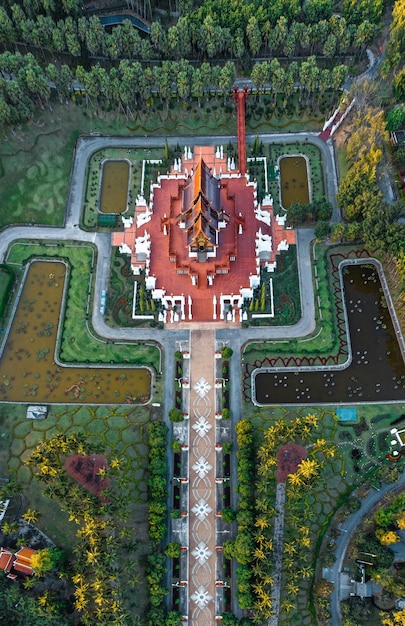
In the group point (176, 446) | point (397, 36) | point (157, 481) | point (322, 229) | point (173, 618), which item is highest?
point (397, 36)

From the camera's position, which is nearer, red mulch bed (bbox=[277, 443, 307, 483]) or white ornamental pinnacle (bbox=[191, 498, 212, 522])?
white ornamental pinnacle (bbox=[191, 498, 212, 522])

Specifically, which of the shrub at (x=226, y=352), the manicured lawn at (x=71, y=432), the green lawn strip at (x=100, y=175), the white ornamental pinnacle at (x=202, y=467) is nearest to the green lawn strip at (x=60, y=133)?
the green lawn strip at (x=100, y=175)

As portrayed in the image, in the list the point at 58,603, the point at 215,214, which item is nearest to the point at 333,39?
the point at 215,214

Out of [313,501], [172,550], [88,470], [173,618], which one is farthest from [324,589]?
[88,470]

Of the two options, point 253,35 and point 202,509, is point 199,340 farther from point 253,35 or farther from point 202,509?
point 253,35

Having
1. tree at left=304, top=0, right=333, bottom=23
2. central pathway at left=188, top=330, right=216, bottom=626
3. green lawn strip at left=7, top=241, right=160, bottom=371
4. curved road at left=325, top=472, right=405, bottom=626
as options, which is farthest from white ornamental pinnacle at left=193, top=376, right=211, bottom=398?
tree at left=304, top=0, right=333, bottom=23

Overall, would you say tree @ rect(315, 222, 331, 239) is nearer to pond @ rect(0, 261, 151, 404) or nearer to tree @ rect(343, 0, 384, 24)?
pond @ rect(0, 261, 151, 404)
